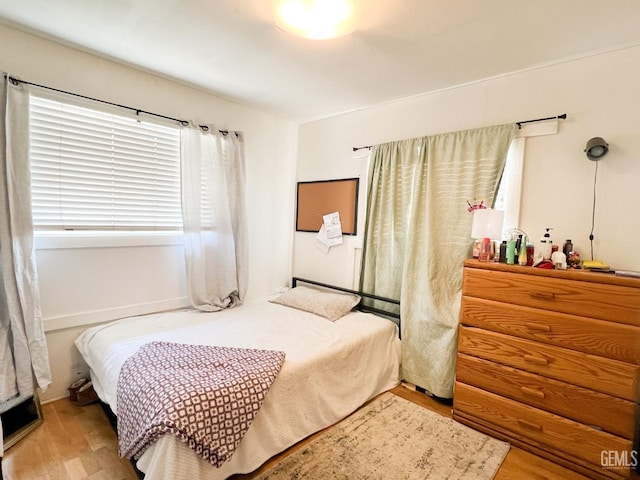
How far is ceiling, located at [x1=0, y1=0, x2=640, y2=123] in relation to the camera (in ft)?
5.16

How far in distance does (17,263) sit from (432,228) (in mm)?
2780

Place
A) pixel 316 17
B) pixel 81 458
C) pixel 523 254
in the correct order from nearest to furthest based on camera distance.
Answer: pixel 316 17 < pixel 81 458 < pixel 523 254

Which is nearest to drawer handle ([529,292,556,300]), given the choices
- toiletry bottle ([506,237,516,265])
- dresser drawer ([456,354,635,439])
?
toiletry bottle ([506,237,516,265])

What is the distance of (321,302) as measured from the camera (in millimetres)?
2799

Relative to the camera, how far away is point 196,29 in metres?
1.80

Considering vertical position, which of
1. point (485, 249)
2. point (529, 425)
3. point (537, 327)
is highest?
point (485, 249)

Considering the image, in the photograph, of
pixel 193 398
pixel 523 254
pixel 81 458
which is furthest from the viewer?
pixel 523 254

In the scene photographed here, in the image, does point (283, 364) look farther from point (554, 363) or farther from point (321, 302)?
point (554, 363)

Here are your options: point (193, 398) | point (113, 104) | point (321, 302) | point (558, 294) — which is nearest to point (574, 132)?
point (558, 294)

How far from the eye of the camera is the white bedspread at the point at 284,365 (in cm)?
157

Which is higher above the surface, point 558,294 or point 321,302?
point 558,294

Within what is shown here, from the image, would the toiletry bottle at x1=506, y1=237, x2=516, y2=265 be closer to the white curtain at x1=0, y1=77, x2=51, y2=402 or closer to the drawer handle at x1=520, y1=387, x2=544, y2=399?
the drawer handle at x1=520, y1=387, x2=544, y2=399

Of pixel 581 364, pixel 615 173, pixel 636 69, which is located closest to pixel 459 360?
pixel 581 364

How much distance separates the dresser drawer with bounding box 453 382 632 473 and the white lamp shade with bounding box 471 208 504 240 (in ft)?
3.38
